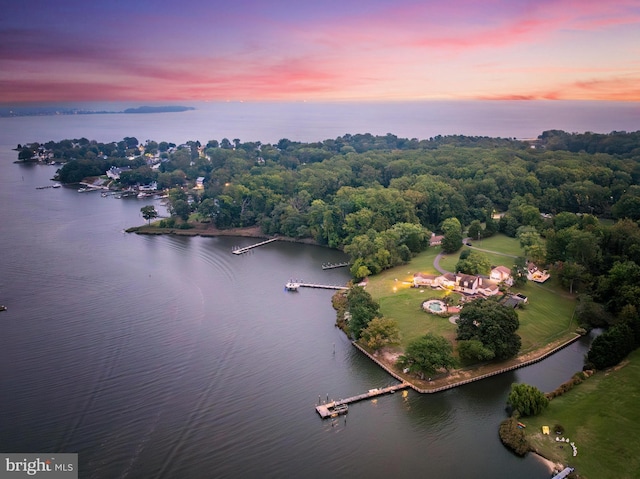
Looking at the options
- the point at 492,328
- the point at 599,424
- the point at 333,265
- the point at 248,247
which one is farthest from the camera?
the point at 248,247

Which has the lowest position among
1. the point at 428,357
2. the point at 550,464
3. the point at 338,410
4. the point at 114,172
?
the point at 550,464

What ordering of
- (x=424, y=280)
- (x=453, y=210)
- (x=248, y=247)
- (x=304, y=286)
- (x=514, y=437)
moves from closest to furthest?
1. (x=514, y=437)
2. (x=424, y=280)
3. (x=304, y=286)
4. (x=248, y=247)
5. (x=453, y=210)

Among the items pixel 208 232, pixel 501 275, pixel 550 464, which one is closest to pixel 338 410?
pixel 550 464

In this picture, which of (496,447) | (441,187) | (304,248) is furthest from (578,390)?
(441,187)

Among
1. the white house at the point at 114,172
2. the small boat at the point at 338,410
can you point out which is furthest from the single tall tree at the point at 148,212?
the small boat at the point at 338,410

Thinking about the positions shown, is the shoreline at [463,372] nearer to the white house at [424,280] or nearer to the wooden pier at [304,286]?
the white house at [424,280]

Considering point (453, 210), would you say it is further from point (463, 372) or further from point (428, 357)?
point (428, 357)

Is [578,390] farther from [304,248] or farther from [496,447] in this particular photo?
[304,248]
